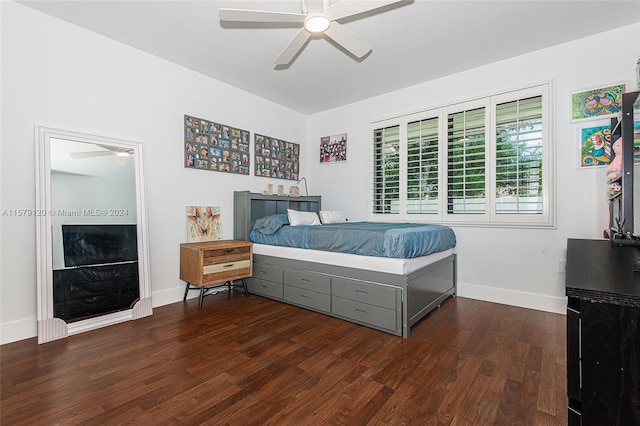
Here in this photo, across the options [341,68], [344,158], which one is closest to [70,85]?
[341,68]

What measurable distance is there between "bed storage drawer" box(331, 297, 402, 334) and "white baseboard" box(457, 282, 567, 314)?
150 cm

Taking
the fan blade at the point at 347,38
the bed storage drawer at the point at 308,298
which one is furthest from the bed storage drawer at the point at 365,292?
the fan blade at the point at 347,38

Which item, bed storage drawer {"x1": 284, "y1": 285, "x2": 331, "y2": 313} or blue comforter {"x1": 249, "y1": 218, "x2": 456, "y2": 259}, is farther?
bed storage drawer {"x1": 284, "y1": 285, "x2": 331, "y2": 313}

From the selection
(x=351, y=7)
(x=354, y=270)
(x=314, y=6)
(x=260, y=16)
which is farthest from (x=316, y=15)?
(x=354, y=270)

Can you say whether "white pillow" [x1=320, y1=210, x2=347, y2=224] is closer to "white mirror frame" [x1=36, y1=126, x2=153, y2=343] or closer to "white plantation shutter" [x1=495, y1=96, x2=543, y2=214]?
"white plantation shutter" [x1=495, y1=96, x2=543, y2=214]

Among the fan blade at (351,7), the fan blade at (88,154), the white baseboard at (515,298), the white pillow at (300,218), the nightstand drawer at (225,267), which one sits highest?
the fan blade at (351,7)

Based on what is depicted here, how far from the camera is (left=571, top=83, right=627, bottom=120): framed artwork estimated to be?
8.63 ft

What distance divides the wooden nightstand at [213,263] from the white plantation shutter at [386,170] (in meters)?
1.93

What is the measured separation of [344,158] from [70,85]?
329cm

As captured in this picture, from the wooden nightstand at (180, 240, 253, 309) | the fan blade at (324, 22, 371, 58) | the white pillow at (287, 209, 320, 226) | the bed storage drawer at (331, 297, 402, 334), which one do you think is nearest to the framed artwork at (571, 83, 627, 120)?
the fan blade at (324, 22, 371, 58)

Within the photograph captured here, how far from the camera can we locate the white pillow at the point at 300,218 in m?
3.51

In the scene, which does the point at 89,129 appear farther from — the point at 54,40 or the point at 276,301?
the point at 276,301

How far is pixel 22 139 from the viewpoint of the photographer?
2367 millimetres

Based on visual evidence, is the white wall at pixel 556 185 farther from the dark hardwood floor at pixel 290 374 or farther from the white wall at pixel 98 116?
the white wall at pixel 98 116
